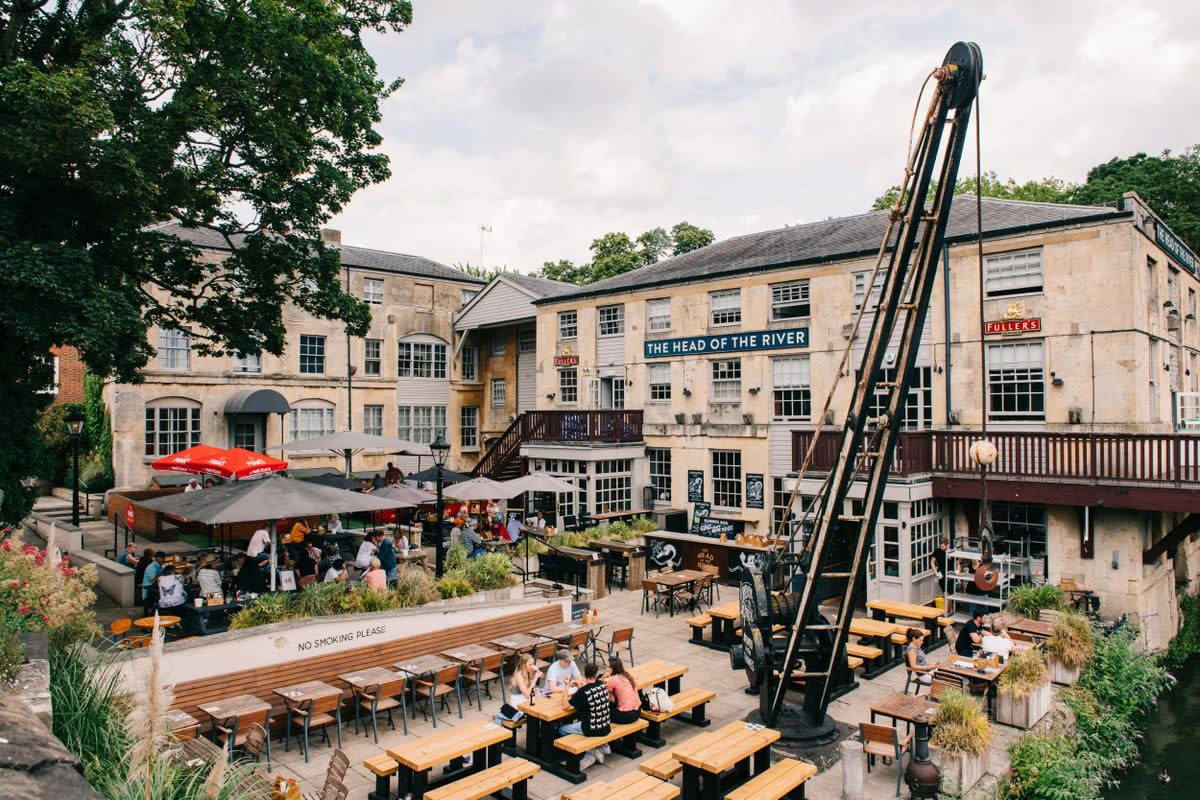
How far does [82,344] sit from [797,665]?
12.2 m

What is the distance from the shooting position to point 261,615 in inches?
447

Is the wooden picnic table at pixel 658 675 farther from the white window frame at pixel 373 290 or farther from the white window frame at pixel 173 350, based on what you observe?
the white window frame at pixel 373 290

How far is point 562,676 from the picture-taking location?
10.4 metres

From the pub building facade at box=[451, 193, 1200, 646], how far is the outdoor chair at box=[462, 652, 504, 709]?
26.8 ft

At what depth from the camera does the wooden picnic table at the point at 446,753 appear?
823 cm

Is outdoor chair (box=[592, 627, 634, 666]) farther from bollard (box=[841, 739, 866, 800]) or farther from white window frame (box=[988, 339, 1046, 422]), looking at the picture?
white window frame (box=[988, 339, 1046, 422])

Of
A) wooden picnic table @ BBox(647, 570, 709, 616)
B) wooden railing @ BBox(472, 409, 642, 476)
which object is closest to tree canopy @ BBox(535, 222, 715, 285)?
wooden railing @ BBox(472, 409, 642, 476)

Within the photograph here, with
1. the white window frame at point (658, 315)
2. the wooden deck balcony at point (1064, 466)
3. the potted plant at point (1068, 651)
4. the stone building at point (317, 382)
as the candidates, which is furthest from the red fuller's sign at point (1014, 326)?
the stone building at point (317, 382)

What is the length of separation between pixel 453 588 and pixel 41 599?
6.89 meters

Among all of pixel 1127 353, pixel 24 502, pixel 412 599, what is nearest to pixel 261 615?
pixel 412 599

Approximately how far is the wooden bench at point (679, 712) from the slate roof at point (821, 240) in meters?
14.5

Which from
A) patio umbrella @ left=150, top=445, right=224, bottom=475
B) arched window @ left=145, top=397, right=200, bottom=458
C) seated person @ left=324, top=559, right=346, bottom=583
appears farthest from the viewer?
arched window @ left=145, top=397, right=200, bottom=458

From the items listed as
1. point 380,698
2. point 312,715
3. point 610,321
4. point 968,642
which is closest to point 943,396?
point 968,642

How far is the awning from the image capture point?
28.2 m
